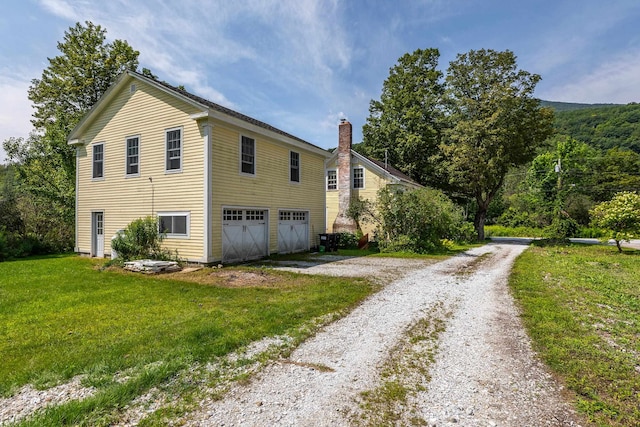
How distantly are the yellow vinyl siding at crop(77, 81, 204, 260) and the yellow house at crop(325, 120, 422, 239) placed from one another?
33.5 ft

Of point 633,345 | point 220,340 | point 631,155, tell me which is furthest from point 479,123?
point 631,155

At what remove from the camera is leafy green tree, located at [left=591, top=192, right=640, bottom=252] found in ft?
50.6

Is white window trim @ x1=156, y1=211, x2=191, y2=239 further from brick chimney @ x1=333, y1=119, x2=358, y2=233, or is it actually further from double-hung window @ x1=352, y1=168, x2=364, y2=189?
double-hung window @ x1=352, y1=168, x2=364, y2=189

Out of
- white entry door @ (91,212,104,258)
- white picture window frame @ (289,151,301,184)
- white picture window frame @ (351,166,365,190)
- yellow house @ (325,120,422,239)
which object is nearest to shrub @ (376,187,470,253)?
yellow house @ (325,120,422,239)

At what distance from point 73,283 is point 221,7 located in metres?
10.0

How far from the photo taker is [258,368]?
3814mm

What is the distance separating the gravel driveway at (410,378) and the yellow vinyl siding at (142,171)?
8.46 m

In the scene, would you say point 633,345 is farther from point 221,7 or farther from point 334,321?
point 221,7

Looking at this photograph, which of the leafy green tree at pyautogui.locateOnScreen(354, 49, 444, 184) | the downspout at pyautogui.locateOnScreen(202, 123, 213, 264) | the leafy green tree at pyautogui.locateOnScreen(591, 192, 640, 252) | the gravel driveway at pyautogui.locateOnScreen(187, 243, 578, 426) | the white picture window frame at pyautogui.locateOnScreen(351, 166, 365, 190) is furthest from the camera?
the leafy green tree at pyautogui.locateOnScreen(354, 49, 444, 184)

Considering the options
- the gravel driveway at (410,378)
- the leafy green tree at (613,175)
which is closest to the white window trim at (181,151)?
the gravel driveway at (410,378)

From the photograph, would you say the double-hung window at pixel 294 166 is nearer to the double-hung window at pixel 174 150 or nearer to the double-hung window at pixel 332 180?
the double-hung window at pixel 174 150

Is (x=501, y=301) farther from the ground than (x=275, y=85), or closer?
closer

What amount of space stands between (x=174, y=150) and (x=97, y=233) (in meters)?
6.71

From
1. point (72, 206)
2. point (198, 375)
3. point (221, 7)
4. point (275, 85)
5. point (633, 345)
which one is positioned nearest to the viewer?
point (198, 375)
